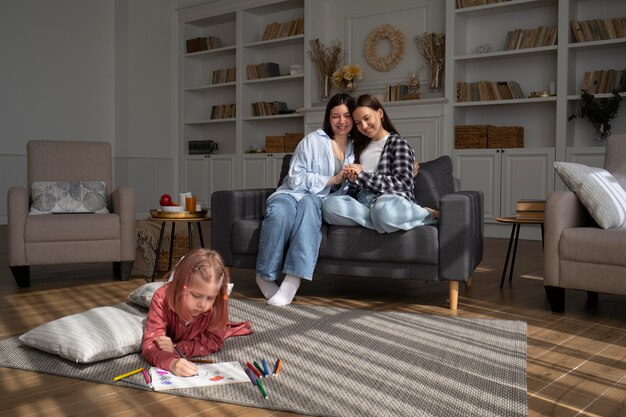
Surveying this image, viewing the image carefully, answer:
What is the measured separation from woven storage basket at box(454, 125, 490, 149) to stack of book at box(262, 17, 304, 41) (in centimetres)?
235

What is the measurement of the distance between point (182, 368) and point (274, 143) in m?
5.85

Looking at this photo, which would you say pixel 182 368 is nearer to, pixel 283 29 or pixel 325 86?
pixel 325 86

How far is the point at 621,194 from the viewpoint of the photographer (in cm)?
301

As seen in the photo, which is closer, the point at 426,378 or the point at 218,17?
the point at 426,378

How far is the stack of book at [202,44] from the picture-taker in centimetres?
841

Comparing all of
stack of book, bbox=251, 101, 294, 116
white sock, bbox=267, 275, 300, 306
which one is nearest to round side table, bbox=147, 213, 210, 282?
white sock, bbox=267, 275, 300, 306

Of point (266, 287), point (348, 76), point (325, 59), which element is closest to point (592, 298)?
point (266, 287)

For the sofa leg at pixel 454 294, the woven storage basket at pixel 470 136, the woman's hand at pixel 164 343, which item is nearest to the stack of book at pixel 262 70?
the woven storage basket at pixel 470 136

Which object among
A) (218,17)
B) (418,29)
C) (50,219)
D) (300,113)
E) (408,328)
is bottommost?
(408,328)

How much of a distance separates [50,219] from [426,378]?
2.54 meters

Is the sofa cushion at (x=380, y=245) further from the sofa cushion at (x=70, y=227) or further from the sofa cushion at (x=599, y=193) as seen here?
the sofa cushion at (x=70, y=227)

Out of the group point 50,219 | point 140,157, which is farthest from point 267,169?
point 50,219

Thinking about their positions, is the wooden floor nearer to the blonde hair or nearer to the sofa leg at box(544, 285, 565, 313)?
the sofa leg at box(544, 285, 565, 313)

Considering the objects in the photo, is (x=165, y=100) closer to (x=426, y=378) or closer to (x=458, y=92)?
(x=458, y=92)
